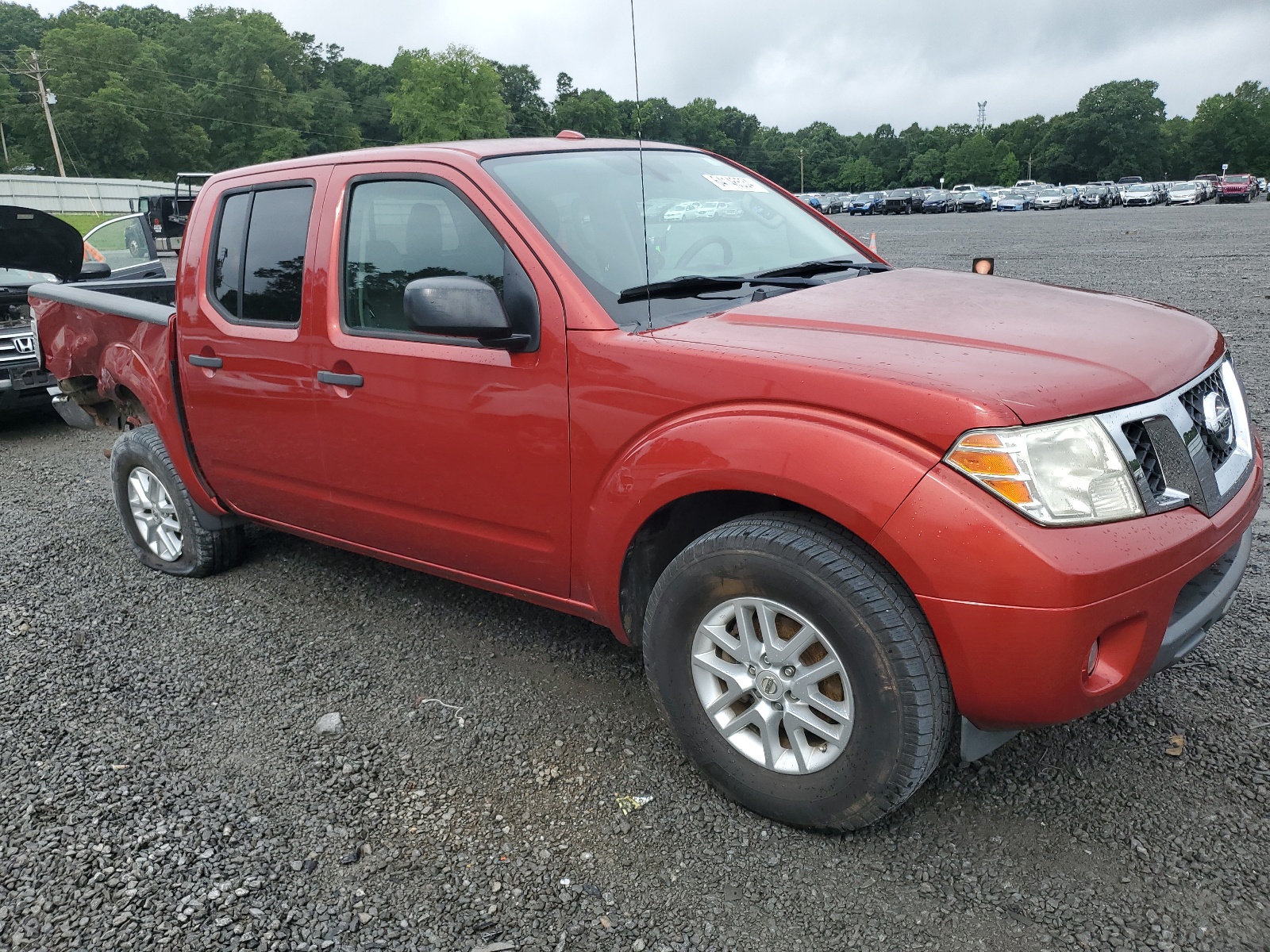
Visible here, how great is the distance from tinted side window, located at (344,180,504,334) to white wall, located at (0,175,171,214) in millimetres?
51308

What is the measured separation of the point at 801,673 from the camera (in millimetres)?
2469

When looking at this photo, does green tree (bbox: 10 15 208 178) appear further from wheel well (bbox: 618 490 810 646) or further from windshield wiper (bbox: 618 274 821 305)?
wheel well (bbox: 618 490 810 646)

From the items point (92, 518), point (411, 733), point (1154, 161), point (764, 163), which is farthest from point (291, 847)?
point (1154, 161)

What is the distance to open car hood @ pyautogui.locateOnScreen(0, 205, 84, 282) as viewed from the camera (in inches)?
287

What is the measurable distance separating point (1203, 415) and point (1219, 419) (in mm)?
143

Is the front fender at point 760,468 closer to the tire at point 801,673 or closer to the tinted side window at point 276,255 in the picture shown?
the tire at point 801,673

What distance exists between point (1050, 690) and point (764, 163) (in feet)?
9.84

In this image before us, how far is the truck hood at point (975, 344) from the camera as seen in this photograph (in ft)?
7.16

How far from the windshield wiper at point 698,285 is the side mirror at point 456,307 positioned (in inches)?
14.5

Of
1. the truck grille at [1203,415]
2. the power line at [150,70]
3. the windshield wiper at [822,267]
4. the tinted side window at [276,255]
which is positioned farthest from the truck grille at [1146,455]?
the power line at [150,70]

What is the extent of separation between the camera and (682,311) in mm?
2900

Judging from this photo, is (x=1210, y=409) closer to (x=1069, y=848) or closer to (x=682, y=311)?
(x=1069, y=848)

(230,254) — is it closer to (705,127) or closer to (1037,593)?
(705,127)

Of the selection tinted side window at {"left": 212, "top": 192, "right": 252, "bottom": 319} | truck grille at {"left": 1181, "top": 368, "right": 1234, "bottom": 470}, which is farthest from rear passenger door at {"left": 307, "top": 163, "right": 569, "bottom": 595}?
truck grille at {"left": 1181, "top": 368, "right": 1234, "bottom": 470}
